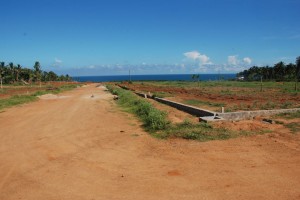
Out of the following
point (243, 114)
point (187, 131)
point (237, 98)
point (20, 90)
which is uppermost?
point (243, 114)

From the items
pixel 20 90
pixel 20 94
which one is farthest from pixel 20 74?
pixel 20 94

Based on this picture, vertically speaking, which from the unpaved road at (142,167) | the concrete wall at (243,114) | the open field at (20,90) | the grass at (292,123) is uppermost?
the concrete wall at (243,114)

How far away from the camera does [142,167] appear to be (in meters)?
7.42

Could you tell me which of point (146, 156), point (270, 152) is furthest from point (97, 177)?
point (270, 152)

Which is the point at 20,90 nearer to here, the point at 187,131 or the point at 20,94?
the point at 20,94

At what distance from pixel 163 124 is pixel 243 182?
595cm

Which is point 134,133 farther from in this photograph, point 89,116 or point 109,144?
point 89,116

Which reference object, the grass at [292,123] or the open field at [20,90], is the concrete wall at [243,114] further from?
the open field at [20,90]

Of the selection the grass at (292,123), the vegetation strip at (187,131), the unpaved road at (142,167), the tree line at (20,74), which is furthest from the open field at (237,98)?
the tree line at (20,74)

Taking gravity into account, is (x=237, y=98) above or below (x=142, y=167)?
above

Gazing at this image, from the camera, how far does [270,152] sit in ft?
27.1

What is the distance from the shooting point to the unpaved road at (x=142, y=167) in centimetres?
581

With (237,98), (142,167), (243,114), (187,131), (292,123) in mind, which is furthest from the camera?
(237,98)

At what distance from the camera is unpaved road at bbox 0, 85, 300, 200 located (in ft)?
19.1
